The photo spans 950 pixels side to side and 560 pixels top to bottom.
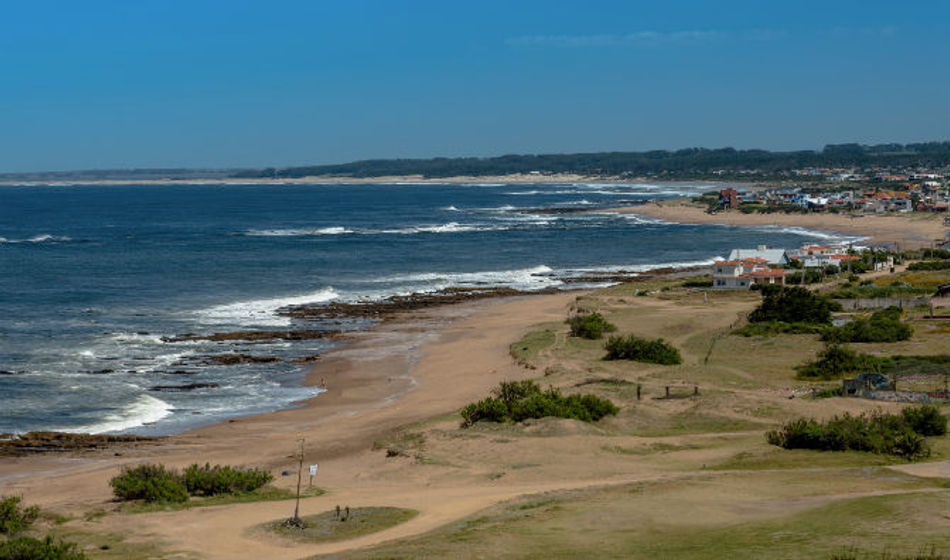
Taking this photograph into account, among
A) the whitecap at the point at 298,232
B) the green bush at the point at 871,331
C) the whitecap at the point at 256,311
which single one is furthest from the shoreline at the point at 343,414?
the whitecap at the point at 298,232

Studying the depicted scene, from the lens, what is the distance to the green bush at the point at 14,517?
2162cm

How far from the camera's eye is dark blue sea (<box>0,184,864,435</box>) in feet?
129

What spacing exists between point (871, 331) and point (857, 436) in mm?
17837

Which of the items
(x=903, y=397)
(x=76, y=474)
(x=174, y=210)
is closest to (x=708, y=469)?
(x=903, y=397)

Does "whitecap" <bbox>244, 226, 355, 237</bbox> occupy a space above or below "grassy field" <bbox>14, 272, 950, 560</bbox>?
below

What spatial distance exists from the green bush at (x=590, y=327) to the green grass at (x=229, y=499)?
22951 millimetres

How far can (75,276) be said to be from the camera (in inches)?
2950

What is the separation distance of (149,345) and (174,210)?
134 meters

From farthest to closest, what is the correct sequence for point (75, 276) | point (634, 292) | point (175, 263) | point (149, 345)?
point (175, 263)
point (75, 276)
point (634, 292)
point (149, 345)

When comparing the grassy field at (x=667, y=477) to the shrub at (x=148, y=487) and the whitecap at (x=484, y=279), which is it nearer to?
the shrub at (x=148, y=487)

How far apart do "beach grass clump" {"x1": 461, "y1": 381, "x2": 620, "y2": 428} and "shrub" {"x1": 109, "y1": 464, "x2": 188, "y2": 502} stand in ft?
31.0

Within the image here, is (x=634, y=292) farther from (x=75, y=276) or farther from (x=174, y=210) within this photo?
(x=174, y=210)

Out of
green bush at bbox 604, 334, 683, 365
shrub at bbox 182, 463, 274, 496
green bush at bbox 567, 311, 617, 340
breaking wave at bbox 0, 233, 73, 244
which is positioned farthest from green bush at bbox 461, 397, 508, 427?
breaking wave at bbox 0, 233, 73, 244

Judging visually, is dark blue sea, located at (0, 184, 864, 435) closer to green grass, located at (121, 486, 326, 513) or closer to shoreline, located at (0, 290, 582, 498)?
shoreline, located at (0, 290, 582, 498)
